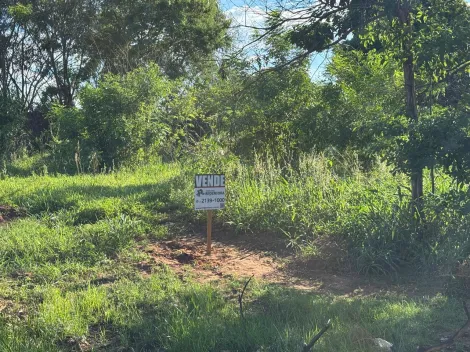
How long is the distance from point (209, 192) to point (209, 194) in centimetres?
3

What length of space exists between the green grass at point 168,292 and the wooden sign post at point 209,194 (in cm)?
91

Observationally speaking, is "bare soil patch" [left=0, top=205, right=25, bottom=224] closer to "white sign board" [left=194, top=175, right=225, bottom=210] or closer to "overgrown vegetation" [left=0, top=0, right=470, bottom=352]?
"overgrown vegetation" [left=0, top=0, right=470, bottom=352]

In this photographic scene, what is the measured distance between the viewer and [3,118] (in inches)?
632

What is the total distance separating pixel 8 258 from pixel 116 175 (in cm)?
609

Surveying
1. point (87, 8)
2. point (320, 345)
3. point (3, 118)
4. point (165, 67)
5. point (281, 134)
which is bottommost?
point (320, 345)

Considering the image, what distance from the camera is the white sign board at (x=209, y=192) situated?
21.3 feet

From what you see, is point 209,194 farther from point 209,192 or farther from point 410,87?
point 410,87

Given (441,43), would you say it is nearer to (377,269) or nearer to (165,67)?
(377,269)

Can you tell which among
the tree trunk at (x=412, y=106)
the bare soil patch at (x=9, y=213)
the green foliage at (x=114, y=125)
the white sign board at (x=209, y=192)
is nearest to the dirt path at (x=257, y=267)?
the white sign board at (x=209, y=192)

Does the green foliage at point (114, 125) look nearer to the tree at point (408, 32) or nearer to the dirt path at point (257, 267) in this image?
the dirt path at point (257, 267)

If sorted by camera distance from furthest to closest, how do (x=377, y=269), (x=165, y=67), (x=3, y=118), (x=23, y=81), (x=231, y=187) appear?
(x=23, y=81) → (x=165, y=67) → (x=3, y=118) → (x=231, y=187) → (x=377, y=269)

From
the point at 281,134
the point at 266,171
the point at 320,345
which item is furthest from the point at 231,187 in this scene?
the point at 320,345

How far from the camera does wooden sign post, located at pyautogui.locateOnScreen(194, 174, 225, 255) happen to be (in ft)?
21.3

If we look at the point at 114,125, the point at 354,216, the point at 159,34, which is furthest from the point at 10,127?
the point at 354,216
